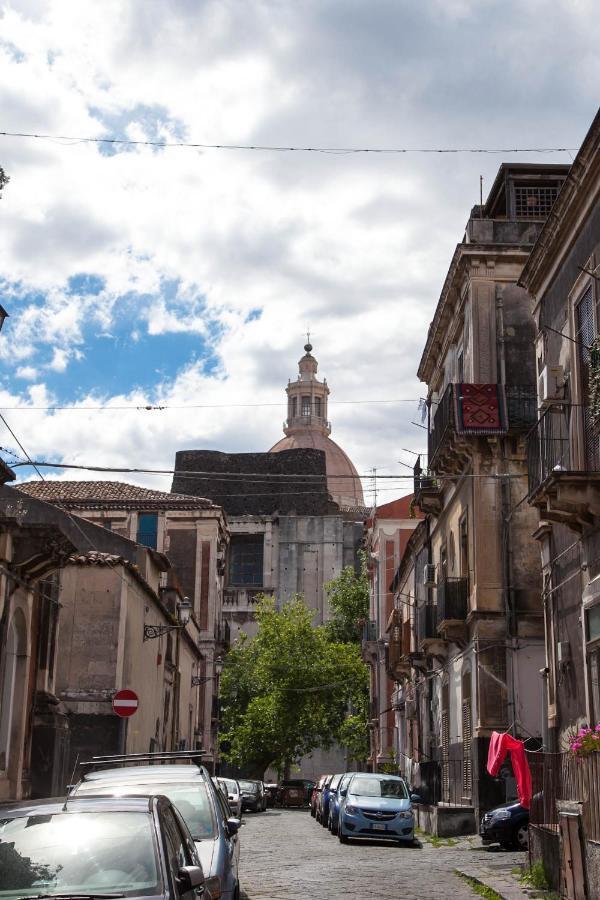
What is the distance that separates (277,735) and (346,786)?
26637 millimetres

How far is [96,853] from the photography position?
664cm

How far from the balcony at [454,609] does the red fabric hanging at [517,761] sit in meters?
6.51

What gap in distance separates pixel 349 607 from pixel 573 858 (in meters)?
53.4

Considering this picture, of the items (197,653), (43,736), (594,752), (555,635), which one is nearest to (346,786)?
(43,736)

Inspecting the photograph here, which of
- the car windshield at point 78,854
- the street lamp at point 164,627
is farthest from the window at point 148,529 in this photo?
the car windshield at point 78,854

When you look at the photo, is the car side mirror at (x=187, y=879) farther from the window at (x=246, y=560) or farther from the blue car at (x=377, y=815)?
the window at (x=246, y=560)

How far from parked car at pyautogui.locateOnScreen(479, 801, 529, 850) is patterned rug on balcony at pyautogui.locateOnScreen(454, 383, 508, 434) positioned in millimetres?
8427

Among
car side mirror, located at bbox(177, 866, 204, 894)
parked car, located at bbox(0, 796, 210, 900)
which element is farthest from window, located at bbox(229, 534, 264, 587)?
car side mirror, located at bbox(177, 866, 204, 894)

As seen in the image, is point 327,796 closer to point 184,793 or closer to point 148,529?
point 184,793

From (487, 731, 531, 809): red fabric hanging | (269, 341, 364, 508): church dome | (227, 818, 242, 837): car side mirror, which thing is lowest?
(227, 818, 242, 837): car side mirror

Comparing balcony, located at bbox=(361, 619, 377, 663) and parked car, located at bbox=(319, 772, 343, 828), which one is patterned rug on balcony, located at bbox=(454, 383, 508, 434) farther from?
balcony, located at bbox=(361, 619, 377, 663)

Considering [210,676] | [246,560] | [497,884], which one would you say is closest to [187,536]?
[210,676]

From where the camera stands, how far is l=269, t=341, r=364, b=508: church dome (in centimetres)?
9119

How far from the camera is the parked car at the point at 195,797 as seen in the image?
9672mm
